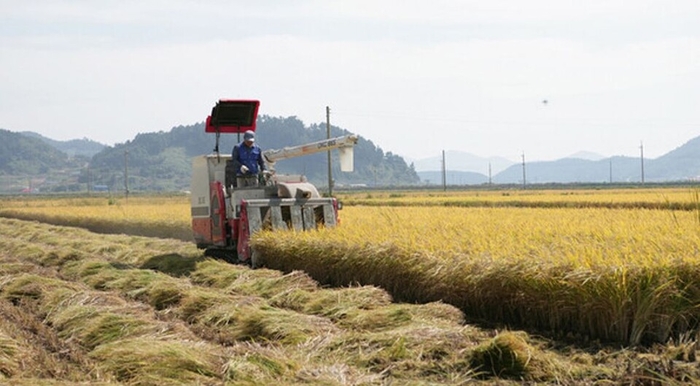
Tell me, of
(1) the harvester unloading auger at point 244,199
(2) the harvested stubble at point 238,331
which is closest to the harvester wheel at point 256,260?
(1) the harvester unloading auger at point 244,199

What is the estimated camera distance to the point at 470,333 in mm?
7461

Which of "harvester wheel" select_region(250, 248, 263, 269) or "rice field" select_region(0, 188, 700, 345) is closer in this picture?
"rice field" select_region(0, 188, 700, 345)

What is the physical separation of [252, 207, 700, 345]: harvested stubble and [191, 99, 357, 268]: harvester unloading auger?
3.47 ft

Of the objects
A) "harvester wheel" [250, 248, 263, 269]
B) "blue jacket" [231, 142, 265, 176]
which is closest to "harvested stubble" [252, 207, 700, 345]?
"harvester wheel" [250, 248, 263, 269]

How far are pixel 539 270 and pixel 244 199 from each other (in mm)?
6500

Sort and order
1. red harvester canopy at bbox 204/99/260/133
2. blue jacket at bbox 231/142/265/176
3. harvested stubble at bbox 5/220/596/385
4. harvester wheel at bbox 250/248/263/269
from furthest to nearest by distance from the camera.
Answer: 1. red harvester canopy at bbox 204/99/260/133
2. blue jacket at bbox 231/142/265/176
3. harvester wheel at bbox 250/248/263/269
4. harvested stubble at bbox 5/220/596/385

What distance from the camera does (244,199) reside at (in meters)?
13.2

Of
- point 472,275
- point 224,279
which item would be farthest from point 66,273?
point 472,275

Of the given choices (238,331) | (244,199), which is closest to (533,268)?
(238,331)

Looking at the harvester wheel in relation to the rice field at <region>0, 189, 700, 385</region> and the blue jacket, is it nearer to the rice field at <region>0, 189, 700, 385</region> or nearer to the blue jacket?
the rice field at <region>0, 189, 700, 385</region>

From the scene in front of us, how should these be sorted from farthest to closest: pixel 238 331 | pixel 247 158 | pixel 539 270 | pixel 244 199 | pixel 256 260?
pixel 247 158, pixel 244 199, pixel 256 260, pixel 238 331, pixel 539 270

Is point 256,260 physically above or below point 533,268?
below

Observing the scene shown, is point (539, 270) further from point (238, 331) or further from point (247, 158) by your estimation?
point (247, 158)

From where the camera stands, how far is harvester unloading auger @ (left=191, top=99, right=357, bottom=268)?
12906 millimetres
